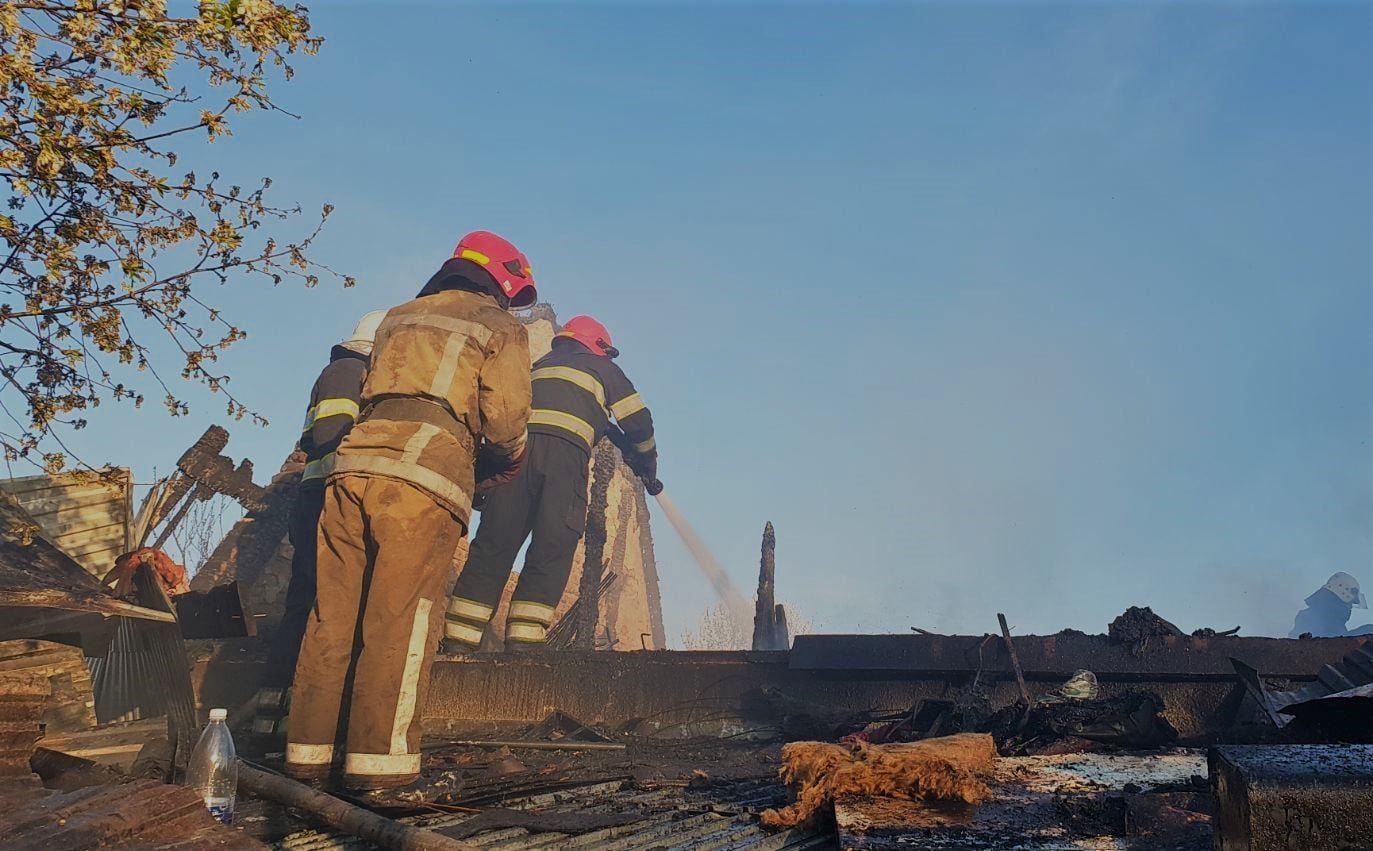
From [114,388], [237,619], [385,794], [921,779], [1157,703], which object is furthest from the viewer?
[237,619]

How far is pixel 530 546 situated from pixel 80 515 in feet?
9.77

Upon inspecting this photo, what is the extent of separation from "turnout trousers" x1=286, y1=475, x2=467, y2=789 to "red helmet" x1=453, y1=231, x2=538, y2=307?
170 cm

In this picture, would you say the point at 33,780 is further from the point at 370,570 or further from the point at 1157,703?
the point at 1157,703

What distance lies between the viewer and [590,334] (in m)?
7.37

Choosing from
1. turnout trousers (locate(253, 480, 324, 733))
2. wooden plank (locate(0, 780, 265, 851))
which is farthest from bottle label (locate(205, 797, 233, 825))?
turnout trousers (locate(253, 480, 324, 733))

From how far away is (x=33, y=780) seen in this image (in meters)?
2.54

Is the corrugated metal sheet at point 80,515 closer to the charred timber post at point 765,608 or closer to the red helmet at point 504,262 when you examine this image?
the red helmet at point 504,262

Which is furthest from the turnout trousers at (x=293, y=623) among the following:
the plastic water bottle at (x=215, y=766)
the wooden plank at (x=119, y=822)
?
the wooden plank at (x=119, y=822)

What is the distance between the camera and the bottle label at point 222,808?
2580 mm

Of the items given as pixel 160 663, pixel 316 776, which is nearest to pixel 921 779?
pixel 316 776

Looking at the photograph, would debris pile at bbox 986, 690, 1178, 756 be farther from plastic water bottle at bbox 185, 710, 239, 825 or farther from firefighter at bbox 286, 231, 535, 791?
plastic water bottle at bbox 185, 710, 239, 825

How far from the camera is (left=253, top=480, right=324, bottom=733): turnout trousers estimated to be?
4629 millimetres

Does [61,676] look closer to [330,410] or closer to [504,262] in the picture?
[330,410]

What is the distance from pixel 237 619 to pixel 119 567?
1.10 metres
